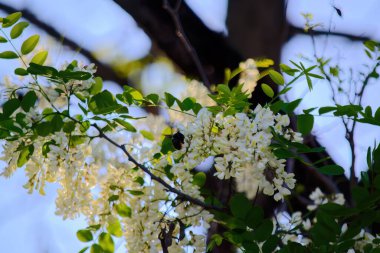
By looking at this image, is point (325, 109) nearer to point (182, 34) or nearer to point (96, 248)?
point (96, 248)

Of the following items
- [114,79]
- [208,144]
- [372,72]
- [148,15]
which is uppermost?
[208,144]

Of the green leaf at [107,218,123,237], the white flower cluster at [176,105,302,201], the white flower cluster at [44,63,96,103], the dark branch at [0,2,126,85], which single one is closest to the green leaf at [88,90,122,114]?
the white flower cluster at [44,63,96,103]

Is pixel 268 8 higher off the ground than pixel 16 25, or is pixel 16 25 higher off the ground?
pixel 16 25

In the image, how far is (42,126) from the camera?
41.1 inches

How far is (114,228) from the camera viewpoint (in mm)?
1188

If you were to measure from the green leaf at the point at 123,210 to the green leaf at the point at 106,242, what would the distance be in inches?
2.1

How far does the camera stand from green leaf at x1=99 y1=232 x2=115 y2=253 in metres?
1.17

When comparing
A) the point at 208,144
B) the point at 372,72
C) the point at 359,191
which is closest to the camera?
the point at 359,191

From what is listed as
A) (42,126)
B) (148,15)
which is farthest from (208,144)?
(148,15)

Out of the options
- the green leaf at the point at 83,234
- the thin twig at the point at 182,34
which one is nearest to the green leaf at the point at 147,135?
the green leaf at the point at 83,234

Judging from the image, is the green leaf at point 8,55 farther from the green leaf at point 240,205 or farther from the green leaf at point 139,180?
the green leaf at point 240,205

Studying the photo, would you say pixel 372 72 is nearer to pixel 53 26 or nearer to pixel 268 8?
pixel 268 8

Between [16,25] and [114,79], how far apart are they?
3.21ft

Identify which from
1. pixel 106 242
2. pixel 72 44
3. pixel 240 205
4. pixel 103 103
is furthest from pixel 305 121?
pixel 72 44
